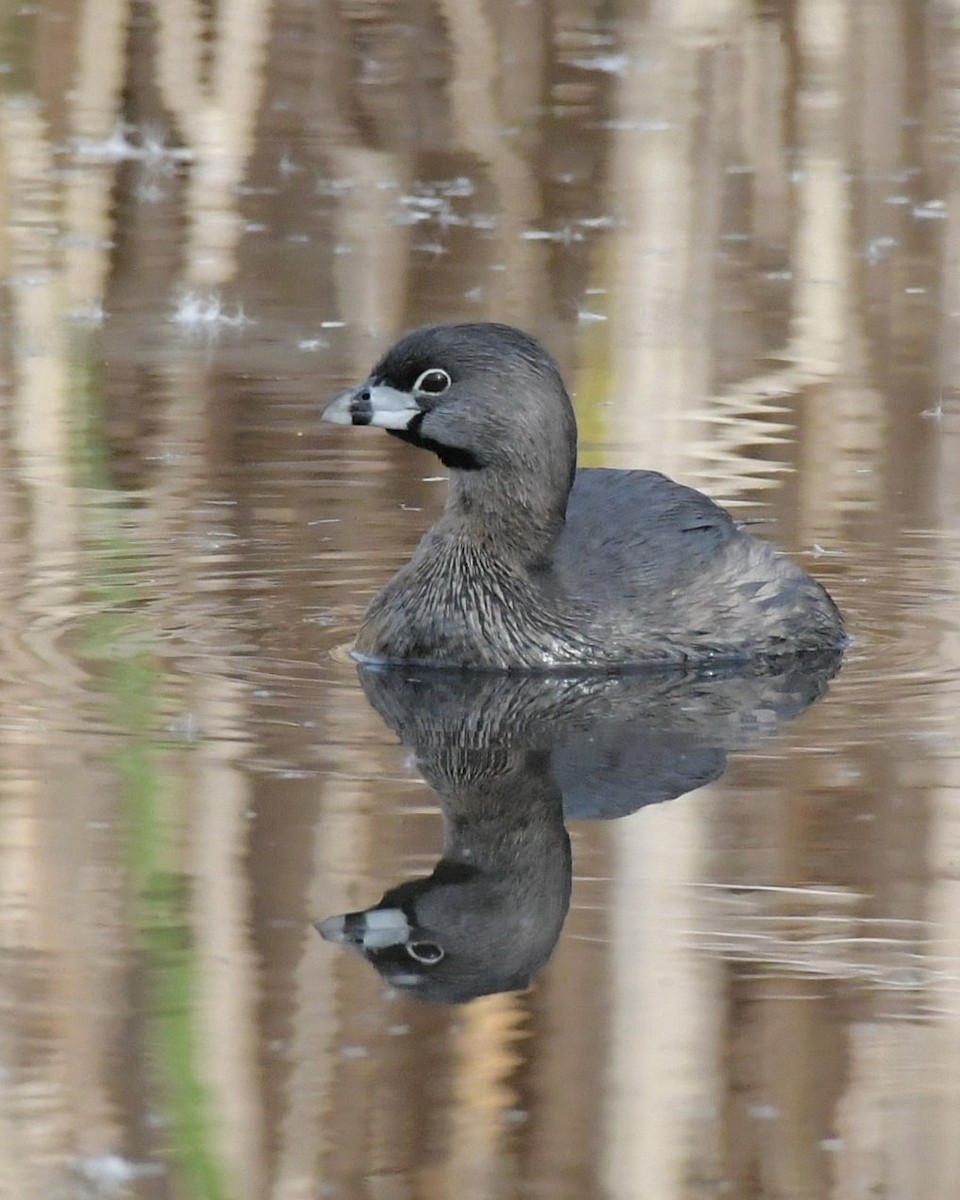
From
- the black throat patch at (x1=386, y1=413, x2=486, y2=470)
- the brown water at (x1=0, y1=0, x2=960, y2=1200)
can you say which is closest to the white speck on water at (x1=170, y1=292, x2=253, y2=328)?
the brown water at (x1=0, y1=0, x2=960, y2=1200)

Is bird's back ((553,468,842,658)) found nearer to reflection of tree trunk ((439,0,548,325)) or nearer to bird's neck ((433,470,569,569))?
bird's neck ((433,470,569,569))

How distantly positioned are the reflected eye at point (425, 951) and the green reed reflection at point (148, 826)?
0.42 metres

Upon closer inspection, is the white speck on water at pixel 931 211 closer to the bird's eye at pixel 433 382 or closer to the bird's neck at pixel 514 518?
the bird's neck at pixel 514 518

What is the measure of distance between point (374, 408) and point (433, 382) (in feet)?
0.65

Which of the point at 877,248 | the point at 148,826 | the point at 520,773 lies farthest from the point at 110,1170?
the point at 877,248

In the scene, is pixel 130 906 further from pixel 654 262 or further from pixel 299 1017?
pixel 654 262

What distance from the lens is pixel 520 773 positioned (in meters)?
6.91

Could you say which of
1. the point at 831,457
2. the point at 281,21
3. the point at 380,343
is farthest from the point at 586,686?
the point at 281,21

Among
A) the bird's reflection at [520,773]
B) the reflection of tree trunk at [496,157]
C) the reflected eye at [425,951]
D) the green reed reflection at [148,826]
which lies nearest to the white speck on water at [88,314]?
the reflection of tree trunk at [496,157]

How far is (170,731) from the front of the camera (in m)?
7.12

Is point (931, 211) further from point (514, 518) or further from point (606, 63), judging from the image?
point (514, 518)

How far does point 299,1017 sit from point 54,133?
12594 millimetres

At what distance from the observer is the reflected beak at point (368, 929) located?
5.58 meters

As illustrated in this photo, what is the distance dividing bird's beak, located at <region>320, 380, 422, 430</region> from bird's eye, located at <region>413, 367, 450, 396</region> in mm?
45
